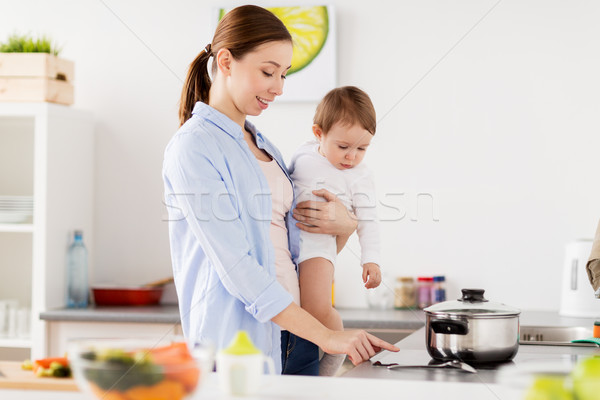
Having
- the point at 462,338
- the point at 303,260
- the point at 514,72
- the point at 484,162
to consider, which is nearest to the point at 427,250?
the point at 484,162

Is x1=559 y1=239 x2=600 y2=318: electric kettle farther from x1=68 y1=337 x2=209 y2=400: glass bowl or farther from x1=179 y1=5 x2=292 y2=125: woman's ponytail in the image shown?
x1=68 y1=337 x2=209 y2=400: glass bowl

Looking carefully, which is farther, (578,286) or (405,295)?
(405,295)

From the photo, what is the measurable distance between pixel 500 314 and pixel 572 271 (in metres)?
1.19

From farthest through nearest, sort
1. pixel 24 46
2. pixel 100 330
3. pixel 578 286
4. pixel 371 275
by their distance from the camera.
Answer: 1. pixel 24 46
2. pixel 100 330
3. pixel 578 286
4. pixel 371 275

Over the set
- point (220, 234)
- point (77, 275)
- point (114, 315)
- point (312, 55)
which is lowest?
point (114, 315)

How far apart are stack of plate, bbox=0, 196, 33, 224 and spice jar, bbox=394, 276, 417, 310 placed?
136 cm

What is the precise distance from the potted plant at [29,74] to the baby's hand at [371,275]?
4.84ft

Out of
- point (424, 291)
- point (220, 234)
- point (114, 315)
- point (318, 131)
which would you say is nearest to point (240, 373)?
point (220, 234)

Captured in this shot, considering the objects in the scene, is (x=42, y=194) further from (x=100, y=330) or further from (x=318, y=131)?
(x=318, y=131)

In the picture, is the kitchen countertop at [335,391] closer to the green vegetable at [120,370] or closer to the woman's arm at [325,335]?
the green vegetable at [120,370]

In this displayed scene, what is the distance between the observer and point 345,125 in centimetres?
171

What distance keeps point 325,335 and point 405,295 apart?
1403 mm

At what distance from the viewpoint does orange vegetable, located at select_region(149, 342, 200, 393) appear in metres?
0.63

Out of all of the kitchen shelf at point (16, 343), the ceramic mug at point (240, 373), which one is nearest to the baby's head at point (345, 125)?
the ceramic mug at point (240, 373)
